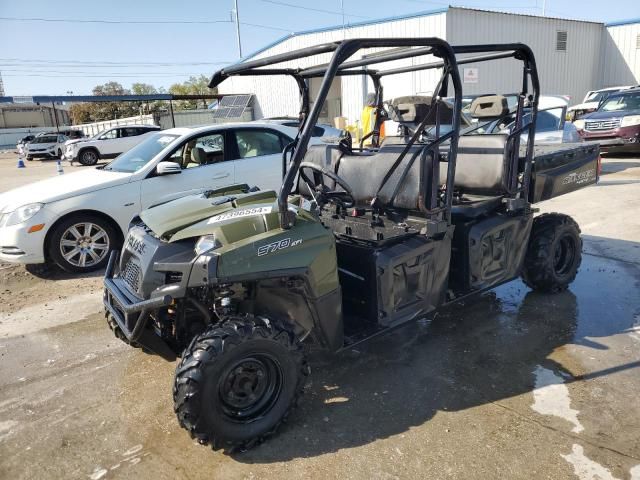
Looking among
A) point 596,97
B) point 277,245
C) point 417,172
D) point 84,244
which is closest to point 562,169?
point 417,172

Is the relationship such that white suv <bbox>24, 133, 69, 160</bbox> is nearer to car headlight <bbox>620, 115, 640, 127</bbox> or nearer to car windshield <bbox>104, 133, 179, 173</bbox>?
car windshield <bbox>104, 133, 179, 173</bbox>

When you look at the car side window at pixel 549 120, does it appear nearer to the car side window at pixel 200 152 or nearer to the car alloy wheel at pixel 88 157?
the car side window at pixel 200 152

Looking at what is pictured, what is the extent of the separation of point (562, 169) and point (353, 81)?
19584 mm

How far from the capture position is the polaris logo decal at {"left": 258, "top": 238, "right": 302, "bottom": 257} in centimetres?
272

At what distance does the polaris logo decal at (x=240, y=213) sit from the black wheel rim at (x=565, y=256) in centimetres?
309

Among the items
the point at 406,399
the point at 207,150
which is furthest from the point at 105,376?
the point at 207,150

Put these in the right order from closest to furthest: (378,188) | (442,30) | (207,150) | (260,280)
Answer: (260,280), (378,188), (207,150), (442,30)

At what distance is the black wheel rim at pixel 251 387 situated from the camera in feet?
8.92

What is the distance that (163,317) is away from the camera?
3066mm

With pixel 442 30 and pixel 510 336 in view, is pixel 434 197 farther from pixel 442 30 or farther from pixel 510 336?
pixel 442 30

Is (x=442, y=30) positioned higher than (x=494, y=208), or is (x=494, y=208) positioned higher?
(x=442, y=30)

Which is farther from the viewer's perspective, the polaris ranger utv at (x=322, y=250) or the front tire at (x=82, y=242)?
the front tire at (x=82, y=242)

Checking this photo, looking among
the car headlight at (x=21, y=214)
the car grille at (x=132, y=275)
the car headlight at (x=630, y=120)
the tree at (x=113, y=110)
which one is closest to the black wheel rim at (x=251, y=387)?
the car grille at (x=132, y=275)

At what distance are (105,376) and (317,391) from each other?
5.08 ft
